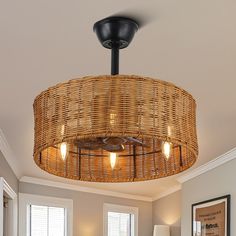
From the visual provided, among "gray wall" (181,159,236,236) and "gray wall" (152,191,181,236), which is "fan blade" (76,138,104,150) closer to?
"gray wall" (181,159,236,236)

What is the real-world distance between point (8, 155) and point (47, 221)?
1962 millimetres

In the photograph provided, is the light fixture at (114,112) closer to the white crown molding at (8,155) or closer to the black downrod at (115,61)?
the black downrod at (115,61)

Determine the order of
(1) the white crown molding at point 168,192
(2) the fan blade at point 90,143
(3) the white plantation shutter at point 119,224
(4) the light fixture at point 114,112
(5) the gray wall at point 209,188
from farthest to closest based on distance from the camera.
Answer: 1. (3) the white plantation shutter at point 119,224
2. (1) the white crown molding at point 168,192
3. (5) the gray wall at point 209,188
4. (2) the fan blade at point 90,143
5. (4) the light fixture at point 114,112

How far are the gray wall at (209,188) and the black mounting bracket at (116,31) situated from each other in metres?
3.24

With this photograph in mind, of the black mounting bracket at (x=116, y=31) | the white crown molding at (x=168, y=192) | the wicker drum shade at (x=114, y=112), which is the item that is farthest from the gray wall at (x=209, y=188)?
the wicker drum shade at (x=114, y=112)

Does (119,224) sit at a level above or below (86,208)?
below

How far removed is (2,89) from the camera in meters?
3.32

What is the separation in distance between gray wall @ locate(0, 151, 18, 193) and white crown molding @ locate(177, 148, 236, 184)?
2116 mm

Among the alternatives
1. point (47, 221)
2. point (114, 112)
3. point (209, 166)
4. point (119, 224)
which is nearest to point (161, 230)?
point (119, 224)

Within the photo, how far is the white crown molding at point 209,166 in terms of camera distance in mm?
5255

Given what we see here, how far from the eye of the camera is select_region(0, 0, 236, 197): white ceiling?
2219mm

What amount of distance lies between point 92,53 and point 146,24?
0.44m

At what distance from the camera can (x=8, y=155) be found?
202 inches

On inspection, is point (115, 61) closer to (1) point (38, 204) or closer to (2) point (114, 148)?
(2) point (114, 148)
